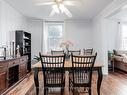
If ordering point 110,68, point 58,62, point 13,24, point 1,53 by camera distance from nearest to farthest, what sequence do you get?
1. point 58,62
2. point 1,53
3. point 13,24
4. point 110,68

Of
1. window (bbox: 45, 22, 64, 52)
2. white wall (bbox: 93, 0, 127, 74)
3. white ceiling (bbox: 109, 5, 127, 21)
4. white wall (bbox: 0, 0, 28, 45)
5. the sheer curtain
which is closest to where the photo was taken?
white wall (bbox: 0, 0, 28, 45)

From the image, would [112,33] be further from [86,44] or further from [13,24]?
→ [13,24]

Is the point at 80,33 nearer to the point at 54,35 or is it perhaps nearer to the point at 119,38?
the point at 54,35

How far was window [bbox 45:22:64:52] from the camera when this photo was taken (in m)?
8.53

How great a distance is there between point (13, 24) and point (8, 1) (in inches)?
44.0

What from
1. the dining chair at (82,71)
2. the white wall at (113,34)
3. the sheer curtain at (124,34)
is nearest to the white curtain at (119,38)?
the white wall at (113,34)

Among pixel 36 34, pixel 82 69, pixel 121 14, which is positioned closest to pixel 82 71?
pixel 82 69

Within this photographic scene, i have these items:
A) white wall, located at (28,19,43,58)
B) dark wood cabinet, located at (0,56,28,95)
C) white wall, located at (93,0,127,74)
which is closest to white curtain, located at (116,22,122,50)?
white wall, located at (93,0,127,74)

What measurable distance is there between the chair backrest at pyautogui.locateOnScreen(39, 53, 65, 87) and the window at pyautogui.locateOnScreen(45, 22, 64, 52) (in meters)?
5.19

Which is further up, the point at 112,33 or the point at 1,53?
the point at 112,33

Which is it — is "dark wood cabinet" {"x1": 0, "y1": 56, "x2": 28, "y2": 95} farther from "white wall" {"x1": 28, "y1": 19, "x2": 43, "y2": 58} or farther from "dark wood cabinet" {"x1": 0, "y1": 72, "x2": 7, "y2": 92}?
"white wall" {"x1": 28, "y1": 19, "x2": 43, "y2": 58}

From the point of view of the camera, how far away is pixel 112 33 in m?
8.62

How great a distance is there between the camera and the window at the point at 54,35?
28.0 ft

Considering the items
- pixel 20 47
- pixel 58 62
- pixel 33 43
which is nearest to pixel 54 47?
pixel 33 43
